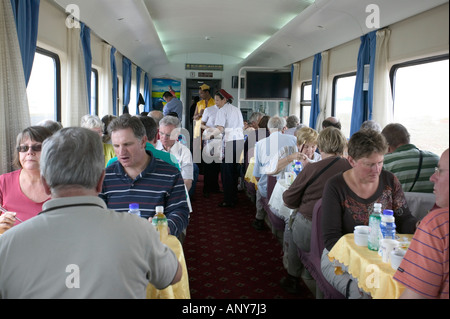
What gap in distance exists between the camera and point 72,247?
1.23 m

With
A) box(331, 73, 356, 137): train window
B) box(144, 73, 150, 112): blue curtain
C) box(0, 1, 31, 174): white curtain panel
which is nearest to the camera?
box(0, 1, 31, 174): white curtain panel

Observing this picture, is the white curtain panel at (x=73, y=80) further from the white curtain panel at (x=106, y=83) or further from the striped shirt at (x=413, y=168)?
the striped shirt at (x=413, y=168)

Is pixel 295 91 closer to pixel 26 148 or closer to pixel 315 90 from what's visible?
pixel 315 90

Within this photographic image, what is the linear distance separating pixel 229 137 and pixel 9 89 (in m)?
4.07

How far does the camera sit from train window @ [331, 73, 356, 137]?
25.0 ft

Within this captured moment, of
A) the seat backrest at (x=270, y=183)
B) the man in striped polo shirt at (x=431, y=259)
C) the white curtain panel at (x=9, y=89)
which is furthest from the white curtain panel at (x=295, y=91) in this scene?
the man in striped polo shirt at (x=431, y=259)

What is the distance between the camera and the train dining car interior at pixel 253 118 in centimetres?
248

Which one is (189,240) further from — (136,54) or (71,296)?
(136,54)

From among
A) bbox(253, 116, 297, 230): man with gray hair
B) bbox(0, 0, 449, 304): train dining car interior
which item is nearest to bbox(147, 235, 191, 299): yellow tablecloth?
bbox(0, 0, 449, 304): train dining car interior

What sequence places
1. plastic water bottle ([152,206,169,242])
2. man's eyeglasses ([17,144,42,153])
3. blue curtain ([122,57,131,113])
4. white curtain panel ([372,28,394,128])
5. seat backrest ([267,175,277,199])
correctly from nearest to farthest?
1. plastic water bottle ([152,206,169,242])
2. man's eyeglasses ([17,144,42,153])
3. seat backrest ([267,175,277,199])
4. white curtain panel ([372,28,394,128])
5. blue curtain ([122,57,131,113])

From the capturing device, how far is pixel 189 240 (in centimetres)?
496

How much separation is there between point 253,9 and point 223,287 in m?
5.52

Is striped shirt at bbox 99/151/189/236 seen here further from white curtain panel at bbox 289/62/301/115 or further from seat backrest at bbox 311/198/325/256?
white curtain panel at bbox 289/62/301/115

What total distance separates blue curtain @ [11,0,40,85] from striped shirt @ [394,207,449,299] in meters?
3.77
